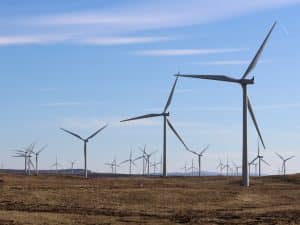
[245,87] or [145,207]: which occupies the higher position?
[245,87]

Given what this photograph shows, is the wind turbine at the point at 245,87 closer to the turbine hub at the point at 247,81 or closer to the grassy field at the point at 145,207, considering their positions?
the turbine hub at the point at 247,81

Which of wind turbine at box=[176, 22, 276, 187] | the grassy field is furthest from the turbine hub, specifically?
the grassy field

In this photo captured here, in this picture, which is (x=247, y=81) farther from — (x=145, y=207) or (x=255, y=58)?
(x=145, y=207)

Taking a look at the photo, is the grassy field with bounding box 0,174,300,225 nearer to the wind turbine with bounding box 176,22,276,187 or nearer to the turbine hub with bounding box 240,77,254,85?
the wind turbine with bounding box 176,22,276,187

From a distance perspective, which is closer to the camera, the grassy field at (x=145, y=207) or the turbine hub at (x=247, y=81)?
the grassy field at (x=145, y=207)

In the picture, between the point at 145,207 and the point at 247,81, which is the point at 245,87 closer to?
the point at 247,81

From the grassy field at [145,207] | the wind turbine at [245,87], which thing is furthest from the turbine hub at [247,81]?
the grassy field at [145,207]

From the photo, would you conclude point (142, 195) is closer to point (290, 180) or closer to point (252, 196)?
point (252, 196)

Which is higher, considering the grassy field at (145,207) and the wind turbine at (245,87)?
the wind turbine at (245,87)

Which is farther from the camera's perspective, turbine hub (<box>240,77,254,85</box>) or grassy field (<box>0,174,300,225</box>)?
turbine hub (<box>240,77,254,85</box>)

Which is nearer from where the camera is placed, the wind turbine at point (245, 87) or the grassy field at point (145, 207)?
the grassy field at point (145, 207)

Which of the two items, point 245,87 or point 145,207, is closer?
point 145,207

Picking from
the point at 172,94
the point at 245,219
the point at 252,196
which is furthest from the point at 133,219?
the point at 172,94

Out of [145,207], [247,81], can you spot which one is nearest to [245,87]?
[247,81]
